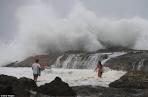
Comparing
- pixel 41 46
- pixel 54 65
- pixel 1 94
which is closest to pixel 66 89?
pixel 1 94

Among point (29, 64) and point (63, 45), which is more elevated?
point (63, 45)

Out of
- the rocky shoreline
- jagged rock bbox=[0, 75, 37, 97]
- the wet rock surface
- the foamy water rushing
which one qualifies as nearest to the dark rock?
the rocky shoreline

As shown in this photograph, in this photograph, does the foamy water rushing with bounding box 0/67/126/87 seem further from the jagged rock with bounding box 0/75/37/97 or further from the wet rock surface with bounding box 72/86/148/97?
the jagged rock with bounding box 0/75/37/97

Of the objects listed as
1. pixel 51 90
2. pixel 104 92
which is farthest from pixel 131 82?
pixel 51 90

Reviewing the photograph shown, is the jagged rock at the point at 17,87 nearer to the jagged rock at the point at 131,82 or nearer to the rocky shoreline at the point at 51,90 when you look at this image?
the rocky shoreline at the point at 51,90

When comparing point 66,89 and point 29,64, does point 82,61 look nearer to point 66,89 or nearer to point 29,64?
point 29,64

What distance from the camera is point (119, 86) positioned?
1025 inches

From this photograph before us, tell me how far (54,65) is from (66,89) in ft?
119

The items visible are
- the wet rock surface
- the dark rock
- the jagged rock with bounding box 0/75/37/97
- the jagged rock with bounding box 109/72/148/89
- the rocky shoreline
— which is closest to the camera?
the jagged rock with bounding box 0/75/37/97

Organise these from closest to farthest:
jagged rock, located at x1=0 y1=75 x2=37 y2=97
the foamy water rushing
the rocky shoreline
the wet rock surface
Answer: jagged rock, located at x1=0 y1=75 x2=37 y2=97 < the rocky shoreline < the wet rock surface < the foamy water rushing

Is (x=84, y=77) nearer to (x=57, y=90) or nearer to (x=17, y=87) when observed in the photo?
(x=57, y=90)

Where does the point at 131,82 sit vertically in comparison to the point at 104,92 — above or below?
above

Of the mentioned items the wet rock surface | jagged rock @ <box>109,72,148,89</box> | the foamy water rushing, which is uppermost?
the foamy water rushing

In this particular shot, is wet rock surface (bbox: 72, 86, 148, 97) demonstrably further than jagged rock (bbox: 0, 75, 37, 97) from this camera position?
Yes
